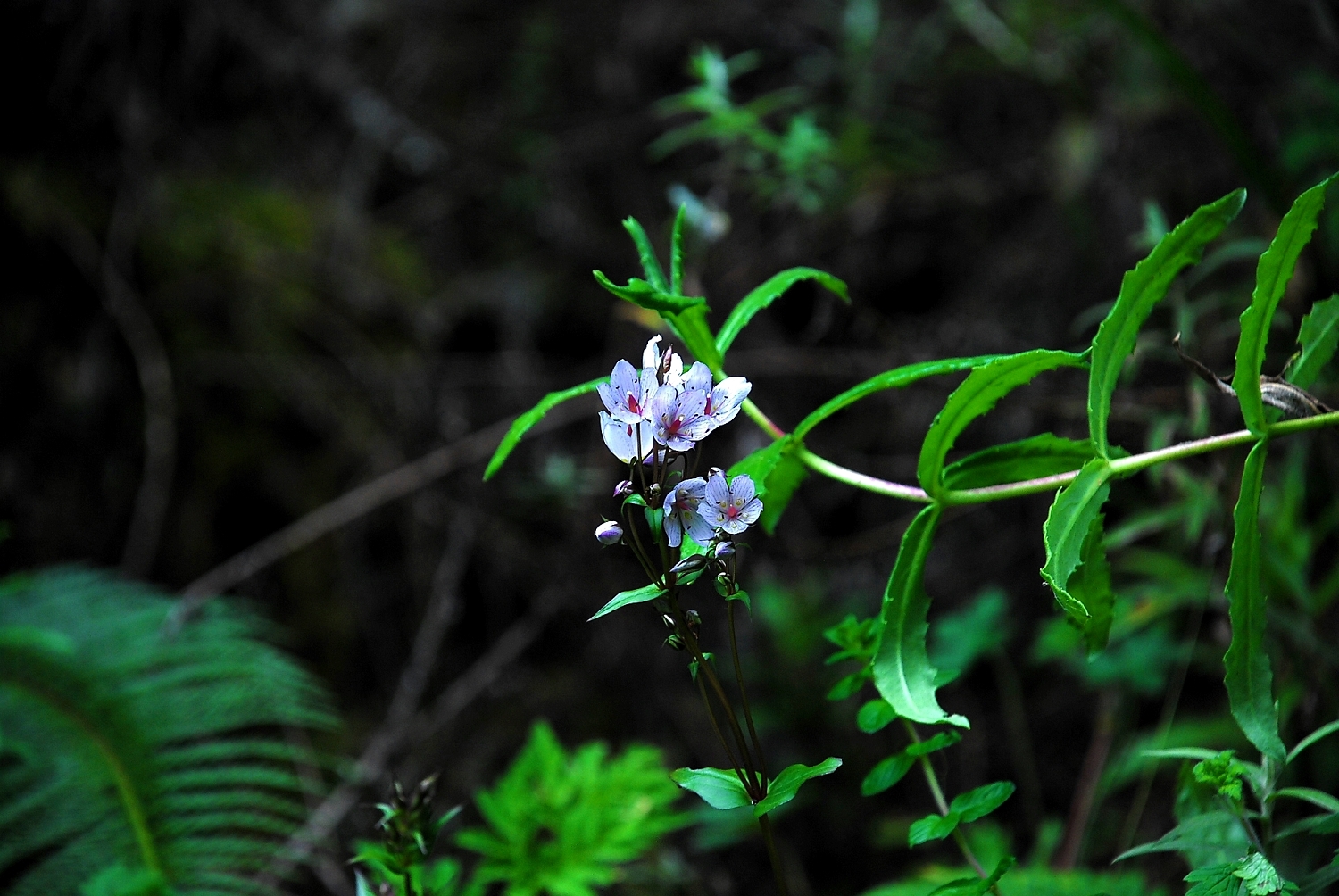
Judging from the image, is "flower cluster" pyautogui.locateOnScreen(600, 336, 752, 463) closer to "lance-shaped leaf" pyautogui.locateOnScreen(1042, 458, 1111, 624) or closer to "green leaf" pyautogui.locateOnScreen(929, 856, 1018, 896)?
"lance-shaped leaf" pyautogui.locateOnScreen(1042, 458, 1111, 624)

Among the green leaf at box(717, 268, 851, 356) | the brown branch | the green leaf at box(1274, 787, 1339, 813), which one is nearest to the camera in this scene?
the green leaf at box(1274, 787, 1339, 813)

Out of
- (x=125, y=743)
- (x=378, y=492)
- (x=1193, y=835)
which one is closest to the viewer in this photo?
(x=1193, y=835)

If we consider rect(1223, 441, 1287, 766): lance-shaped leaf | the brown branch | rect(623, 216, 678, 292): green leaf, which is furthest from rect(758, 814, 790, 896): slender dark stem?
the brown branch

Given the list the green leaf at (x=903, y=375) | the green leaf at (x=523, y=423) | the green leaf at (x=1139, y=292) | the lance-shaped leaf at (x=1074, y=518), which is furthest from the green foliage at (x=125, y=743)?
the green leaf at (x=1139, y=292)

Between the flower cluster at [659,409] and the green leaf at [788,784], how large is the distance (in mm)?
353

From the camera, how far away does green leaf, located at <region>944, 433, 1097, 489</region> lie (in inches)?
41.1

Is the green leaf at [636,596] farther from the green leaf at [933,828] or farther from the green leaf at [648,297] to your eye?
the green leaf at [933,828]

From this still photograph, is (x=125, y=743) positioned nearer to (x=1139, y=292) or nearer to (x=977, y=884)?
(x=977, y=884)

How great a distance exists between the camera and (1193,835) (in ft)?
3.62

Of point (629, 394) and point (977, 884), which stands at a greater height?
point (629, 394)

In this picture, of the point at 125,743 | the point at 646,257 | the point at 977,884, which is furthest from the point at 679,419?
the point at 125,743

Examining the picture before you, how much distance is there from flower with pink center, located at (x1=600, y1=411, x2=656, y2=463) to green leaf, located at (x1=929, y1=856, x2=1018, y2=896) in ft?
1.89

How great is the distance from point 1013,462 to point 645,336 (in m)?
2.32

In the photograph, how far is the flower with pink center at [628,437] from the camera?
0.91 m
